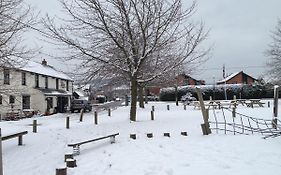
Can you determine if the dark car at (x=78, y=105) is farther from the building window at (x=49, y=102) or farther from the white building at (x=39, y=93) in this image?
the building window at (x=49, y=102)

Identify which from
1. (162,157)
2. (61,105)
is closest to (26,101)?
(61,105)

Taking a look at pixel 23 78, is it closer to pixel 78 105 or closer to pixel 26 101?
pixel 26 101

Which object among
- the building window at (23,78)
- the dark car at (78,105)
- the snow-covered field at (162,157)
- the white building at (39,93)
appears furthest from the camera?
the dark car at (78,105)

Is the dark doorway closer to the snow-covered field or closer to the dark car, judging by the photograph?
the dark car

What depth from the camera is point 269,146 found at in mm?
9414

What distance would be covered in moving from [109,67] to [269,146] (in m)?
10.9

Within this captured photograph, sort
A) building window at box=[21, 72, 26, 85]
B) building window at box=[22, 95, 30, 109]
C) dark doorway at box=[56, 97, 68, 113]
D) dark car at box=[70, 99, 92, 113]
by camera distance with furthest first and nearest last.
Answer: dark doorway at box=[56, 97, 68, 113]
dark car at box=[70, 99, 92, 113]
building window at box=[22, 95, 30, 109]
building window at box=[21, 72, 26, 85]

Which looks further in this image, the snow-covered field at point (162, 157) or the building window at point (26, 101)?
the building window at point (26, 101)

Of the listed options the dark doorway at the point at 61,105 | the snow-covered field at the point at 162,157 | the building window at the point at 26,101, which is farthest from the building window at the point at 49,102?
the snow-covered field at the point at 162,157

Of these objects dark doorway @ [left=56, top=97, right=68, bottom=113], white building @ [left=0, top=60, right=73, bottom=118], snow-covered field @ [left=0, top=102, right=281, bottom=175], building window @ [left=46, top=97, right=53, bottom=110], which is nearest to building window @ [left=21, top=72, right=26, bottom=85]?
white building @ [left=0, top=60, right=73, bottom=118]

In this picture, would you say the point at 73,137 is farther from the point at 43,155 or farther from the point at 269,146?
the point at 269,146

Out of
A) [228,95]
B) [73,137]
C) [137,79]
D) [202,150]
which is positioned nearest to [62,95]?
[228,95]

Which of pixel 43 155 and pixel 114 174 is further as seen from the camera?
pixel 43 155

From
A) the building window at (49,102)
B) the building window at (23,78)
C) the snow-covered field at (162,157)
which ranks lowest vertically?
the snow-covered field at (162,157)
